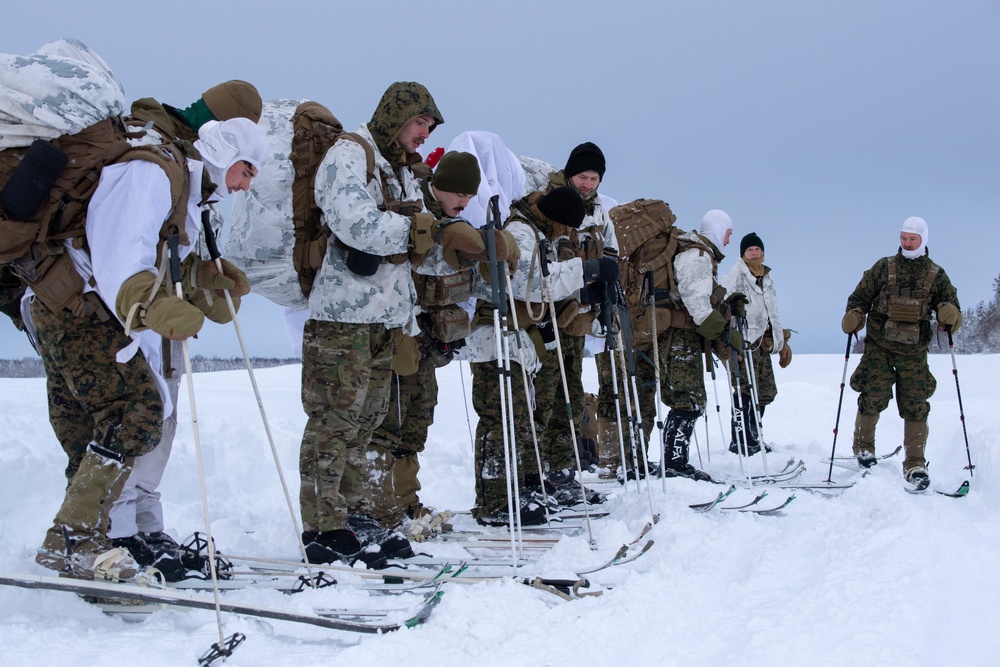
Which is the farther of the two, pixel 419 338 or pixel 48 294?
pixel 419 338

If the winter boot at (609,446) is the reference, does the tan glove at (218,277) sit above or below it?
above

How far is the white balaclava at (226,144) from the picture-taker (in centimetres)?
340

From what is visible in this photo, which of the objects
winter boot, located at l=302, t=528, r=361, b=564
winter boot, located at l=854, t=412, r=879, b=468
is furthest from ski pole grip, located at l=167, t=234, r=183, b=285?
winter boot, located at l=854, t=412, r=879, b=468

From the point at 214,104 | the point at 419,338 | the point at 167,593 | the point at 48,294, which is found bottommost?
the point at 167,593

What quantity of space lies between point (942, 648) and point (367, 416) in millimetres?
2980

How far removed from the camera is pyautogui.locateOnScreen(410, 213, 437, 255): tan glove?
408 cm

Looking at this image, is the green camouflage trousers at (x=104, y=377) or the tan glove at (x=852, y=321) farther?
the tan glove at (x=852, y=321)

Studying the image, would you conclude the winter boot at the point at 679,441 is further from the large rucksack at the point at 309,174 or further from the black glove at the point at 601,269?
the large rucksack at the point at 309,174

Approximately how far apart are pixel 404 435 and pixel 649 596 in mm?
2591

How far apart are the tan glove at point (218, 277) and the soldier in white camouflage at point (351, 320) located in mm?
523

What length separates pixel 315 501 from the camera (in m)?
4.13

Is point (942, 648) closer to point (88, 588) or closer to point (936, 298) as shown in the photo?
point (88, 588)

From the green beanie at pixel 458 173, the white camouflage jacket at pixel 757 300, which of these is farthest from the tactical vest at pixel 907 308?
the green beanie at pixel 458 173

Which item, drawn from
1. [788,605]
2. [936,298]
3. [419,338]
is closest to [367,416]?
[419,338]
